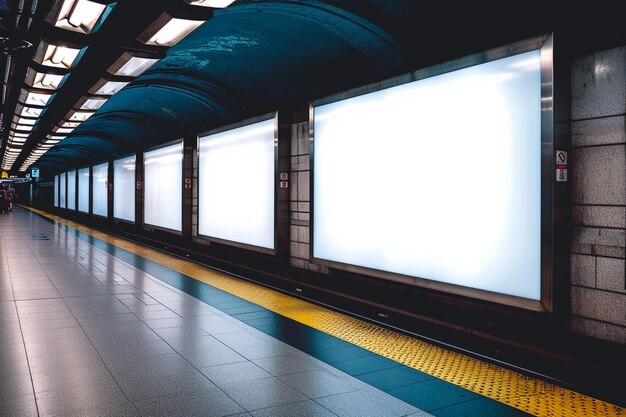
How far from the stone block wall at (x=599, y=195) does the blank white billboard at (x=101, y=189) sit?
19523 millimetres

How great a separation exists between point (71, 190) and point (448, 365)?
30809mm

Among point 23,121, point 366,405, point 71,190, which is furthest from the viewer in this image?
point 71,190

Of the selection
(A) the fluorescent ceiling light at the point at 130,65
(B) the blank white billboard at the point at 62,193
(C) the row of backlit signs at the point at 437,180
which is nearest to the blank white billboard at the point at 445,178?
(C) the row of backlit signs at the point at 437,180

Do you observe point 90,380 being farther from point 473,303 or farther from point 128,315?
point 473,303

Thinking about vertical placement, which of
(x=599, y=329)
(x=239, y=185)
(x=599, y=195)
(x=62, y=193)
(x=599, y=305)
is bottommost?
(x=599, y=329)

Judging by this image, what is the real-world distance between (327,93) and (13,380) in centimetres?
488

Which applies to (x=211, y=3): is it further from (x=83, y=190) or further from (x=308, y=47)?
(x=83, y=190)

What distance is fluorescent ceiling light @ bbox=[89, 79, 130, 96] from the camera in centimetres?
643

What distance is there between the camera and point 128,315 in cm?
552

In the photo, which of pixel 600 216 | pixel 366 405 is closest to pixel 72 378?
pixel 366 405

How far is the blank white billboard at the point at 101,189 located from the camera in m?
20.7

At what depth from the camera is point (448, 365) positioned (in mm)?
4008

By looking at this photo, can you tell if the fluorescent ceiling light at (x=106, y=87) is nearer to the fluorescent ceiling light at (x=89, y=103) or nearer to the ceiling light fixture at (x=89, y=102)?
the ceiling light fixture at (x=89, y=102)

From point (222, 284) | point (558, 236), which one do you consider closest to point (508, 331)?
point (558, 236)
